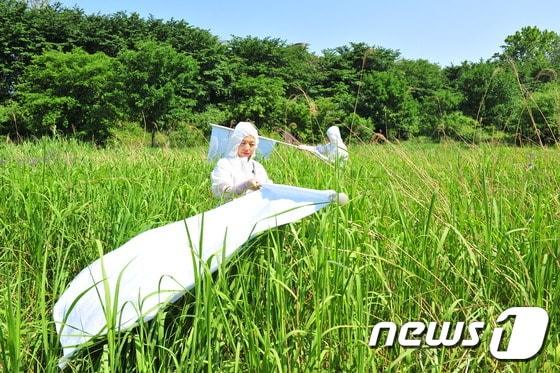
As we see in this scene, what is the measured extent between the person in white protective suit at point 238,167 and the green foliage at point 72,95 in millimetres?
17894

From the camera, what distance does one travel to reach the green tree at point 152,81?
1975 cm

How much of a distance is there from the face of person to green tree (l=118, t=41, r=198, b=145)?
668 inches

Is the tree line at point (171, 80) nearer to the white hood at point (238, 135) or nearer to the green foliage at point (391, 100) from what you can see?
the green foliage at point (391, 100)

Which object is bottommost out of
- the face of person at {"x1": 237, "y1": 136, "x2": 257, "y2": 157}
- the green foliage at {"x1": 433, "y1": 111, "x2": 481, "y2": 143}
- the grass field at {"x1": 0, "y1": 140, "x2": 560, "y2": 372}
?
the grass field at {"x1": 0, "y1": 140, "x2": 560, "y2": 372}

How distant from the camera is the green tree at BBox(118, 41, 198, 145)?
19.8 m

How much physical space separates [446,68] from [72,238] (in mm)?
36817

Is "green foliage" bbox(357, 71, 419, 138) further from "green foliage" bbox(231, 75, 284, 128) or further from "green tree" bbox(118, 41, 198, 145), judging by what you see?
"green tree" bbox(118, 41, 198, 145)

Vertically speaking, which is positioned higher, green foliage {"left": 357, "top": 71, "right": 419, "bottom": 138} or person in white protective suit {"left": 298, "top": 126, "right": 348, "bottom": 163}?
green foliage {"left": 357, "top": 71, "right": 419, "bottom": 138}

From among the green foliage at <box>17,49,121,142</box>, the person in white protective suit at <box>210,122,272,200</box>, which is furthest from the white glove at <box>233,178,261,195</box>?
the green foliage at <box>17,49,121,142</box>

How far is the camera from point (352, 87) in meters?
26.6

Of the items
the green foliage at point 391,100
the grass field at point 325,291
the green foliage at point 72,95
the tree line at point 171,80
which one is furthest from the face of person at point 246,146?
the green foliage at point 72,95

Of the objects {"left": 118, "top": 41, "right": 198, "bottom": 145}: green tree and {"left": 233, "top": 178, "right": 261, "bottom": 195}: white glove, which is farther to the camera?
{"left": 118, "top": 41, "right": 198, "bottom": 145}: green tree

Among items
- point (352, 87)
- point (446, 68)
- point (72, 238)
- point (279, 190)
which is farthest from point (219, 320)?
point (446, 68)

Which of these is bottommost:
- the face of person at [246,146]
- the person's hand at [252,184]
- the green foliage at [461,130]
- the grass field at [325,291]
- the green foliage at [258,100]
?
the grass field at [325,291]
